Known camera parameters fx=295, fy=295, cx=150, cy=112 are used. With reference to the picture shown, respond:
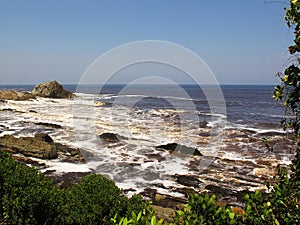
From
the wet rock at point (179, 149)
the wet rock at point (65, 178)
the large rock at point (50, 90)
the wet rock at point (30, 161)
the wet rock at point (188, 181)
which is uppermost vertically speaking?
the large rock at point (50, 90)

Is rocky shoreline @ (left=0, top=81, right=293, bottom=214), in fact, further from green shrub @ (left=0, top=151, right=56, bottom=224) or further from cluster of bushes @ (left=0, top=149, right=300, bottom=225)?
green shrub @ (left=0, top=151, right=56, bottom=224)

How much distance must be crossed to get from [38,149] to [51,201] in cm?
1124

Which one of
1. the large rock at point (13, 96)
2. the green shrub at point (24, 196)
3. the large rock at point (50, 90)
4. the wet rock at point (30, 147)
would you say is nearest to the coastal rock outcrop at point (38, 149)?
the wet rock at point (30, 147)

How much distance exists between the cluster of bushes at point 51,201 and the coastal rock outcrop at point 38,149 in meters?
10.2

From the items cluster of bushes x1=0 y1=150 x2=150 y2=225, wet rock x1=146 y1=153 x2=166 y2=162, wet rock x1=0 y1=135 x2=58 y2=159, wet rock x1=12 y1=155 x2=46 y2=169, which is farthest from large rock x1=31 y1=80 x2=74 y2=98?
cluster of bushes x1=0 y1=150 x2=150 y2=225

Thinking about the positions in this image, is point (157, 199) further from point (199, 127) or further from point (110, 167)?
point (199, 127)

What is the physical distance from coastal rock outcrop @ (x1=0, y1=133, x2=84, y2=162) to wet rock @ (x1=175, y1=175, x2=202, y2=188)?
5.84 metres

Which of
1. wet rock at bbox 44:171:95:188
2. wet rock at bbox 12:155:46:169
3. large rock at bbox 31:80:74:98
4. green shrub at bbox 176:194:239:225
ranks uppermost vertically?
large rock at bbox 31:80:74:98

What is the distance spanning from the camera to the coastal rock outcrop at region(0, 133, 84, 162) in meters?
16.1

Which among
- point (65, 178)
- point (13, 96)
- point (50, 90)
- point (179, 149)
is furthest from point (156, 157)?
point (50, 90)

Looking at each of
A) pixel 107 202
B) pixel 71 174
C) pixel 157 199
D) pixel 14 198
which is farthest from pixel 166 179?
pixel 14 198

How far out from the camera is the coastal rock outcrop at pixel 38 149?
16.1 meters

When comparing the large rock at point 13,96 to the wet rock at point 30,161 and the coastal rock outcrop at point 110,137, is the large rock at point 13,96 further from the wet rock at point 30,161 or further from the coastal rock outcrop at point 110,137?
the wet rock at point 30,161

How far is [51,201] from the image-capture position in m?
5.81
